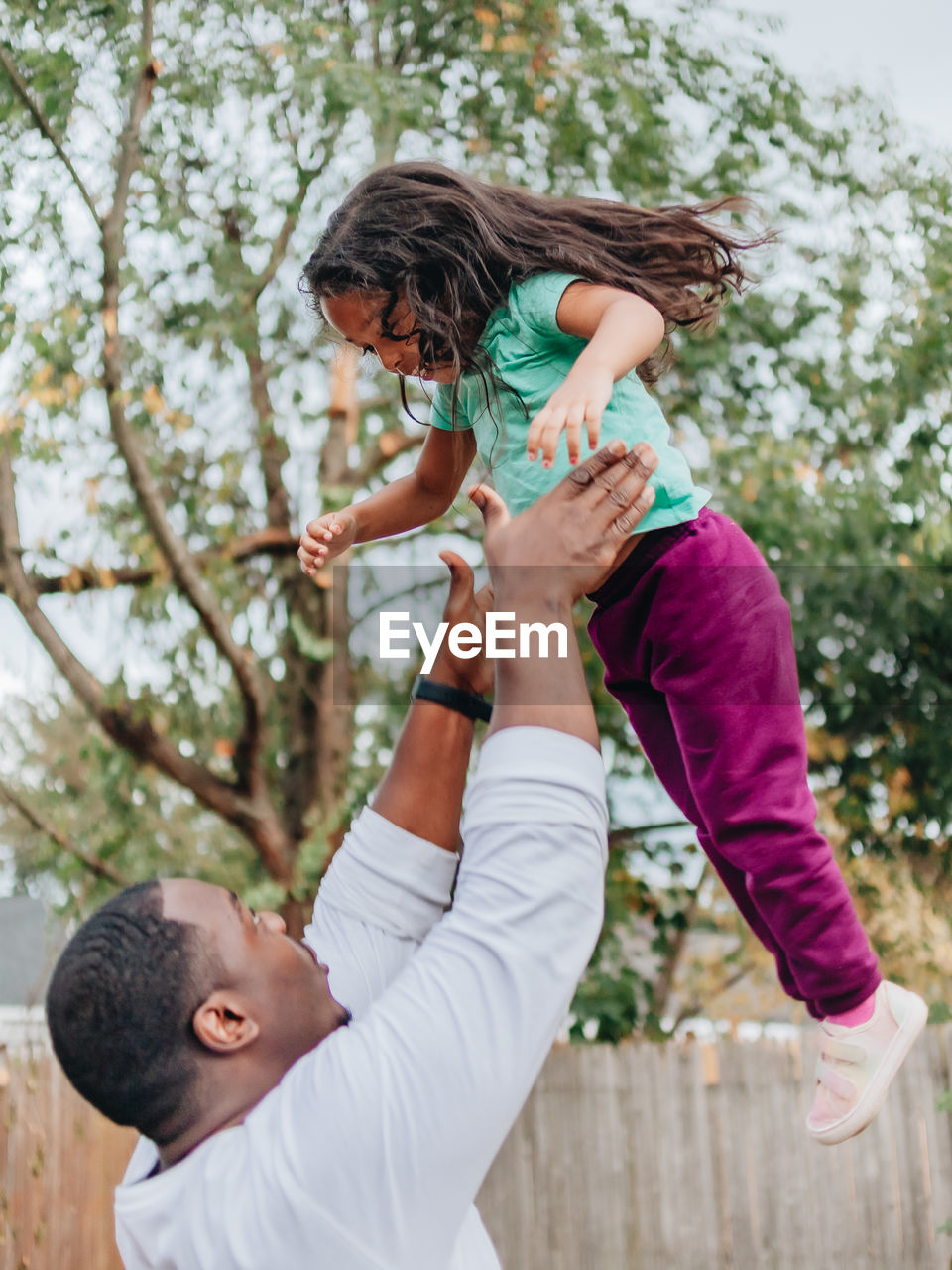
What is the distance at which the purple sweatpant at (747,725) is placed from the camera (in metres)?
1.33

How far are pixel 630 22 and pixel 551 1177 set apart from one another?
4482 millimetres

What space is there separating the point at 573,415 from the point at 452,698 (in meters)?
0.28

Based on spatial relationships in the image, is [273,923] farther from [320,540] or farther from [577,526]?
[320,540]

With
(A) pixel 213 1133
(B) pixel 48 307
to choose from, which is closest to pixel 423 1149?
(A) pixel 213 1133

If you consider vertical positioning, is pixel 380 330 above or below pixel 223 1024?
above

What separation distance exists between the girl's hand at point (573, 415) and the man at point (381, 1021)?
134mm

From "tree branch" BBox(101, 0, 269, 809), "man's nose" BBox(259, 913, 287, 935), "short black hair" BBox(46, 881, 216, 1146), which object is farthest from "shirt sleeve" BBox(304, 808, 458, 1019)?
"tree branch" BBox(101, 0, 269, 809)

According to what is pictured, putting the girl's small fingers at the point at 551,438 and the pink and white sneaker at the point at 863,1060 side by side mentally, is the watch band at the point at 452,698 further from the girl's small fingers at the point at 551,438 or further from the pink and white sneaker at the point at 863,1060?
the pink and white sneaker at the point at 863,1060

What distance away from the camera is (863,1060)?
4.54 feet

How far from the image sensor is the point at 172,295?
15.2ft

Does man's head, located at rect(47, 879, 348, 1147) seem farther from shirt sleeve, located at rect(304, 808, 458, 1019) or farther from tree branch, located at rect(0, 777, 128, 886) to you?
tree branch, located at rect(0, 777, 128, 886)

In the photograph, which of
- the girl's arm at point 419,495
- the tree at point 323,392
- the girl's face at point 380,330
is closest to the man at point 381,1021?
the girl's face at point 380,330

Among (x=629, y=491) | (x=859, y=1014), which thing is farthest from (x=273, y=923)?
(x=859, y=1014)

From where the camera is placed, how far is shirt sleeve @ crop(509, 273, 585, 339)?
4.47 feet
